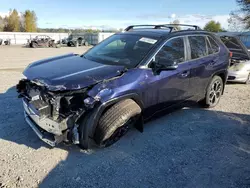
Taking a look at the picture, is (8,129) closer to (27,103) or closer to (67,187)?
(27,103)

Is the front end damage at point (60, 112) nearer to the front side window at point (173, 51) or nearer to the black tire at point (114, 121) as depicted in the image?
the black tire at point (114, 121)

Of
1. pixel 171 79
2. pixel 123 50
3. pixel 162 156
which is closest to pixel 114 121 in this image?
pixel 162 156

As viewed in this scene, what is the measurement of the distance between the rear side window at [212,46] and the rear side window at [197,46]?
186 millimetres

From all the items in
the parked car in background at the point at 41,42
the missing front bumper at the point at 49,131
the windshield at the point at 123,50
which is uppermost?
the parked car in background at the point at 41,42

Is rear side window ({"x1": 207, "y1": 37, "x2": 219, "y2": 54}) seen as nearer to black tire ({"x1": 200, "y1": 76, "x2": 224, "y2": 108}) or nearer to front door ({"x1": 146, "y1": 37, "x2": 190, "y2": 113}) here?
black tire ({"x1": 200, "y1": 76, "x2": 224, "y2": 108})

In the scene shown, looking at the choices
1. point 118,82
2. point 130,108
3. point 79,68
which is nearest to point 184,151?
point 130,108

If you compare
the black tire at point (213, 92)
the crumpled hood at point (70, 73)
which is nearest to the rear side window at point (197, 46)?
the black tire at point (213, 92)

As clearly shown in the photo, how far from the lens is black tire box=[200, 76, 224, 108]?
5074mm

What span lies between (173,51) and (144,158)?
201 cm

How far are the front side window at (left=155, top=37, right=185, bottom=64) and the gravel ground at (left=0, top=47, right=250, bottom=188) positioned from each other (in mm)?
1260

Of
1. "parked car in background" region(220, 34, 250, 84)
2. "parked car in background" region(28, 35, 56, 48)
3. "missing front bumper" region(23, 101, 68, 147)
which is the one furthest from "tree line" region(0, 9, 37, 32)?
"missing front bumper" region(23, 101, 68, 147)

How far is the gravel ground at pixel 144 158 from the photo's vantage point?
8.94 feet

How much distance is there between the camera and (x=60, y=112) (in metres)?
3.00

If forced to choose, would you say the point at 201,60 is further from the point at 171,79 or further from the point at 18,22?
the point at 18,22
